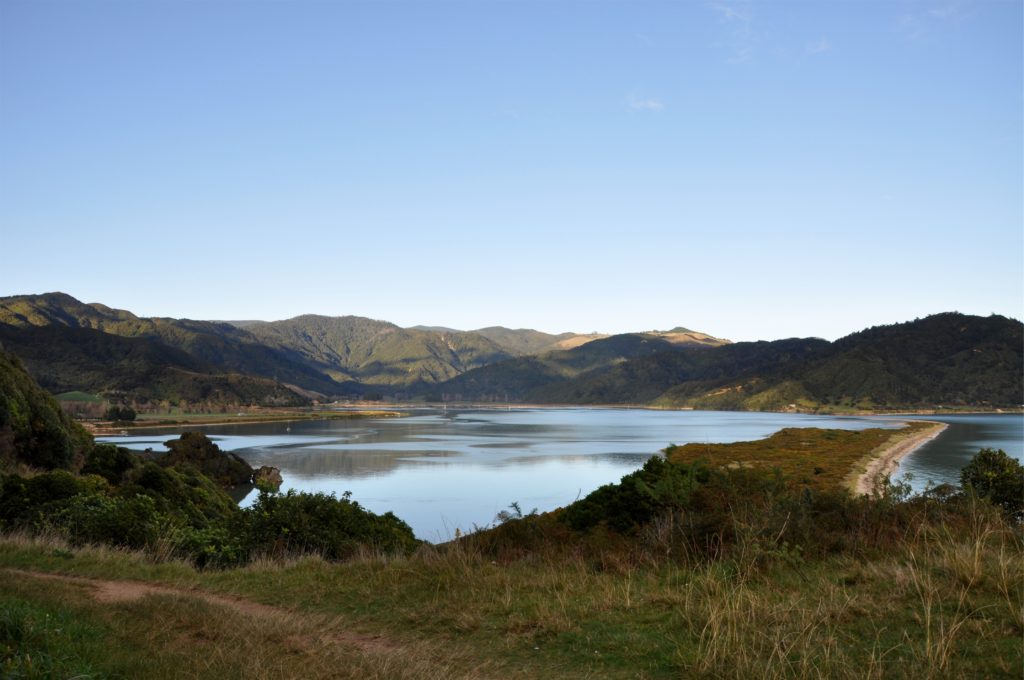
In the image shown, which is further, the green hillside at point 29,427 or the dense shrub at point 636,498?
the green hillside at point 29,427

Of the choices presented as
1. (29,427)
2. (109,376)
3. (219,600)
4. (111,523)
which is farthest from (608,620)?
(109,376)

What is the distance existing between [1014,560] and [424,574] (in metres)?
6.68

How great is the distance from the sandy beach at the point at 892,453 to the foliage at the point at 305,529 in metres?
24.5

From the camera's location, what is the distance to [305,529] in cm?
1415

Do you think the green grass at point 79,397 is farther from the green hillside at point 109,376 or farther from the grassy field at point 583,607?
the grassy field at point 583,607

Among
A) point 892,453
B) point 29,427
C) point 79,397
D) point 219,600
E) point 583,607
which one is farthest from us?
point 79,397

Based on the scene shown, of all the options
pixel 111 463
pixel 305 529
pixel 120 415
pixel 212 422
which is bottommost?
pixel 212 422

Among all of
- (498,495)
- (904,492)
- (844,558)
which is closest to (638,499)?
(904,492)

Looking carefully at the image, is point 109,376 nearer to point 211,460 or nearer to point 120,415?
point 120,415

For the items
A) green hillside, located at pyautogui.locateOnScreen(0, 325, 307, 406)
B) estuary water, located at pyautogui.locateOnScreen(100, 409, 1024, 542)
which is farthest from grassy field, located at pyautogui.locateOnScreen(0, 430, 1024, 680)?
green hillside, located at pyautogui.locateOnScreen(0, 325, 307, 406)

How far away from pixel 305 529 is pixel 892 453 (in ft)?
228

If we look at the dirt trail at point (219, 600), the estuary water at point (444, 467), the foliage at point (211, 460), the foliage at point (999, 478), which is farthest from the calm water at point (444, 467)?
the foliage at point (999, 478)

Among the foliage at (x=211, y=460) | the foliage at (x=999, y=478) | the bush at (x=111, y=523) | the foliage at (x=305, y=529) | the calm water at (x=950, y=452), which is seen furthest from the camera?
the foliage at (x=211, y=460)

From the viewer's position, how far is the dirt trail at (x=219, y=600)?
703 centimetres
